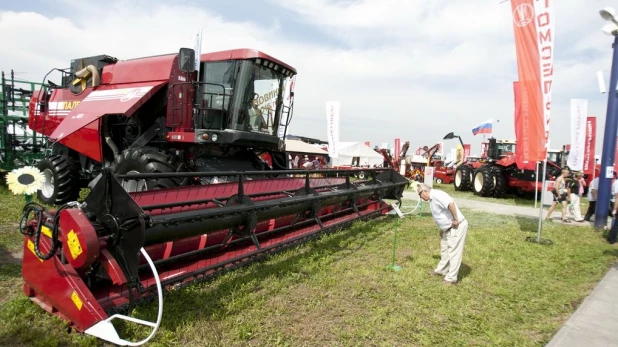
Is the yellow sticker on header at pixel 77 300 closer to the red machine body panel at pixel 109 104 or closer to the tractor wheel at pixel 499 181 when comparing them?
the red machine body panel at pixel 109 104

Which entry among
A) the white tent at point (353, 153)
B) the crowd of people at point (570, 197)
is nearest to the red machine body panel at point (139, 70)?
the crowd of people at point (570, 197)

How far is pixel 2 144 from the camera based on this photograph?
9.27 metres

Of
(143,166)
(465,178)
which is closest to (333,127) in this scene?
(465,178)

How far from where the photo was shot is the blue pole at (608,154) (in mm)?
8047

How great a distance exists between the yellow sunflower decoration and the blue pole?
9947 mm

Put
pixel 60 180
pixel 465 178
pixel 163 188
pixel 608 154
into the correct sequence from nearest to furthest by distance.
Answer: pixel 163 188 < pixel 60 180 < pixel 608 154 < pixel 465 178

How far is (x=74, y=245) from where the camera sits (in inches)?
95.2

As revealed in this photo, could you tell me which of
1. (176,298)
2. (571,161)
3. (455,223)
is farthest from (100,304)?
(571,161)

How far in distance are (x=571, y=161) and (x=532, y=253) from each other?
8169 millimetres

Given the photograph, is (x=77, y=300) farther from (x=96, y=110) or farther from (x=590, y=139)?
(x=590, y=139)

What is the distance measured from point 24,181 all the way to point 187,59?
8.47 ft

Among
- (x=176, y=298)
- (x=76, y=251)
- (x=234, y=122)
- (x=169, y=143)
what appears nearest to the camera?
(x=76, y=251)

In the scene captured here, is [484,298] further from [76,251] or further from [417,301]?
[76,251]

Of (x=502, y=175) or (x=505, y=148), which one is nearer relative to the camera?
(x=502, y=175)
